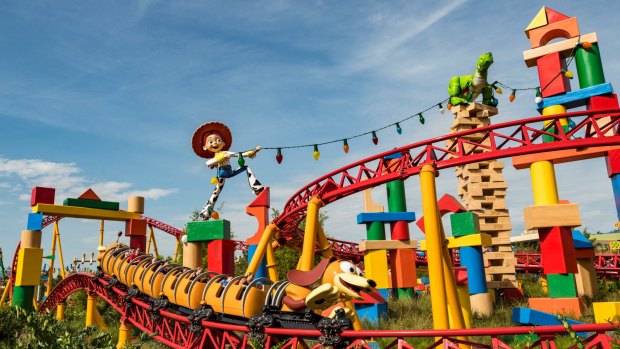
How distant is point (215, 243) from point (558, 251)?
8814 millimetres

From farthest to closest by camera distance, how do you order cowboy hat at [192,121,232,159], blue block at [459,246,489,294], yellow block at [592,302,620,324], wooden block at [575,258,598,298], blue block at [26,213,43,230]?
1. blue block at [26,213,43,230]
2. cowboy hat at [192,121,232,159]
3. wooden block at [575,258,598,298]
4. blue block at [459,246,489,294]
5. yellow block at [592,302,620,324]

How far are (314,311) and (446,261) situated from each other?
2706 mm

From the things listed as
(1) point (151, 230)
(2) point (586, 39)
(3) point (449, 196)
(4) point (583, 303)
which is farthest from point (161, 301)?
(1) point (151, 230)

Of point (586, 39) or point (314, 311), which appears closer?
point (314, 311)

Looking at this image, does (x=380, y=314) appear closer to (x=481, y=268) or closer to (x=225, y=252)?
(x=481, y=268)

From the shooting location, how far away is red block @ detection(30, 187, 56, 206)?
15.9 metres

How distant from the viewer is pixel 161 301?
986 cm

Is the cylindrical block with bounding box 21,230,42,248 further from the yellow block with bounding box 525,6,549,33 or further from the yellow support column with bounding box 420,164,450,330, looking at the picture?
the yellow block with bounding box 525,6,549,33

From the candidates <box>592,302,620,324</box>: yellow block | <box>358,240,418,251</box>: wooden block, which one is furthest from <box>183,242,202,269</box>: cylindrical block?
<box>592,302,620,324</box>: yellow block

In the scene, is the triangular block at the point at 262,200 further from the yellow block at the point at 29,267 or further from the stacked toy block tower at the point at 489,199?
the yellow block at the point at 29,267

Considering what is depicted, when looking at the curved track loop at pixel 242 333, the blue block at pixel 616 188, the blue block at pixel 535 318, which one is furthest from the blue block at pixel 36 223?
the blue block at pixel 616 188

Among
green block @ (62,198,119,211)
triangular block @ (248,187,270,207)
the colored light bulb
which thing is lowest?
triangular block @ (248,187,270,207)

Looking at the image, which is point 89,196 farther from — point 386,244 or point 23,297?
point 386,244

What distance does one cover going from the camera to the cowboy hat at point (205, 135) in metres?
14.8
